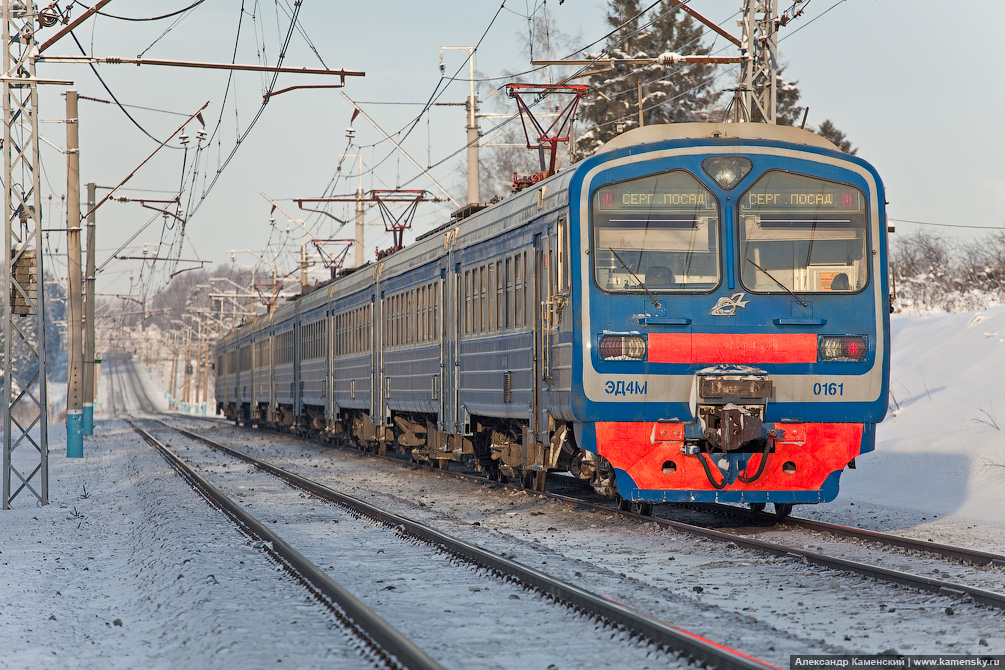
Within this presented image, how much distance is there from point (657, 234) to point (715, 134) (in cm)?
126

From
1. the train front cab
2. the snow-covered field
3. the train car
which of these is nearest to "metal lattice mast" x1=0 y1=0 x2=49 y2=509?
the snow-covered field

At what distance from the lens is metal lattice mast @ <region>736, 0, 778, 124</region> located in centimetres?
1802

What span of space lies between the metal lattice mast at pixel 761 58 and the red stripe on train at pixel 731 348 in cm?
815

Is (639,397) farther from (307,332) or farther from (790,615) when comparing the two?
(307,332)

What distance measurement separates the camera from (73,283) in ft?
88.9

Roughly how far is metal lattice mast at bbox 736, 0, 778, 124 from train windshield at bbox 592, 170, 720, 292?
25.4ft

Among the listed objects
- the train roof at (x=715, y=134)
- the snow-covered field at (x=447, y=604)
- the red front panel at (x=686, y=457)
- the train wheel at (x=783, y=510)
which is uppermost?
the train roof at (x=715, y=134)

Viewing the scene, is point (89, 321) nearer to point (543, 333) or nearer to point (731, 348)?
point (543, 333)

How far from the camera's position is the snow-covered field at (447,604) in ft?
21.0

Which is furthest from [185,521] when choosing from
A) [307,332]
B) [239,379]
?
[239,379]

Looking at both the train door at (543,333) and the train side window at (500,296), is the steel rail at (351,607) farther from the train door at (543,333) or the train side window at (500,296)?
the train side window at (500,296)

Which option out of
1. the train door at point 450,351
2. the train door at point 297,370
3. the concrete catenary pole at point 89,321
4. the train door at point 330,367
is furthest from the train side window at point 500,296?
the concrete catenary pole at point 89,321

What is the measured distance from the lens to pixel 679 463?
10391 mm

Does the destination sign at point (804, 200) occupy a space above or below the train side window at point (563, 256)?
above
